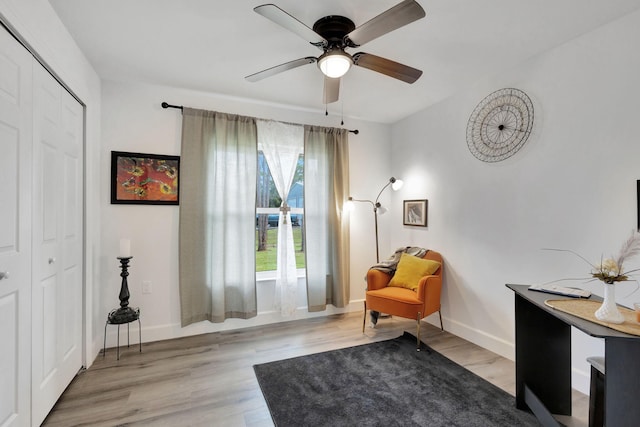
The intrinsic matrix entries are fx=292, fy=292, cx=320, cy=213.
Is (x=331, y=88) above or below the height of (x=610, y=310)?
above

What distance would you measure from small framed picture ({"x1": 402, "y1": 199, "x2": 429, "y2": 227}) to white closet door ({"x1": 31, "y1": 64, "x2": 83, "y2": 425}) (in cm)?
337

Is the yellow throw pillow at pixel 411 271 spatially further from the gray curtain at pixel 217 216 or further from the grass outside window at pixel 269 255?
the gray curtain at pixel 217 216

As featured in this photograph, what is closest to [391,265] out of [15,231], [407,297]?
[407,297]

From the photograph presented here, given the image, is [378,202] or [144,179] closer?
[144,179]

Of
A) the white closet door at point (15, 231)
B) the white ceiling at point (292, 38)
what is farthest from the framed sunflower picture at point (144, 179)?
the white closet door at point (15, 231)

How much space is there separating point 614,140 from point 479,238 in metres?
1.24

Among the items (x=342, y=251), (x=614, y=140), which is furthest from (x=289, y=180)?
(x=614, y=140)

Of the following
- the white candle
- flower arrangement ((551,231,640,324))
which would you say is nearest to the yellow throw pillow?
flower arrangement ((551,231,640,324))

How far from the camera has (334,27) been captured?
188cm

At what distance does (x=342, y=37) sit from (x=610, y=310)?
6.79 feet

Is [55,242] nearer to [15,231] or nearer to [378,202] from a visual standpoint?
[15,231]

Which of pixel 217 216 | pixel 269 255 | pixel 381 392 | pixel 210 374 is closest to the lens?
pixel 381 392

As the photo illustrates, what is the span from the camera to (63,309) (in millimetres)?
2035

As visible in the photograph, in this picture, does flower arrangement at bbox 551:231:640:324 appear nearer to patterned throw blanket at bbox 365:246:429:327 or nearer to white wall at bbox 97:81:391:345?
patterned throw blanket at bbox 365:246:429:327
